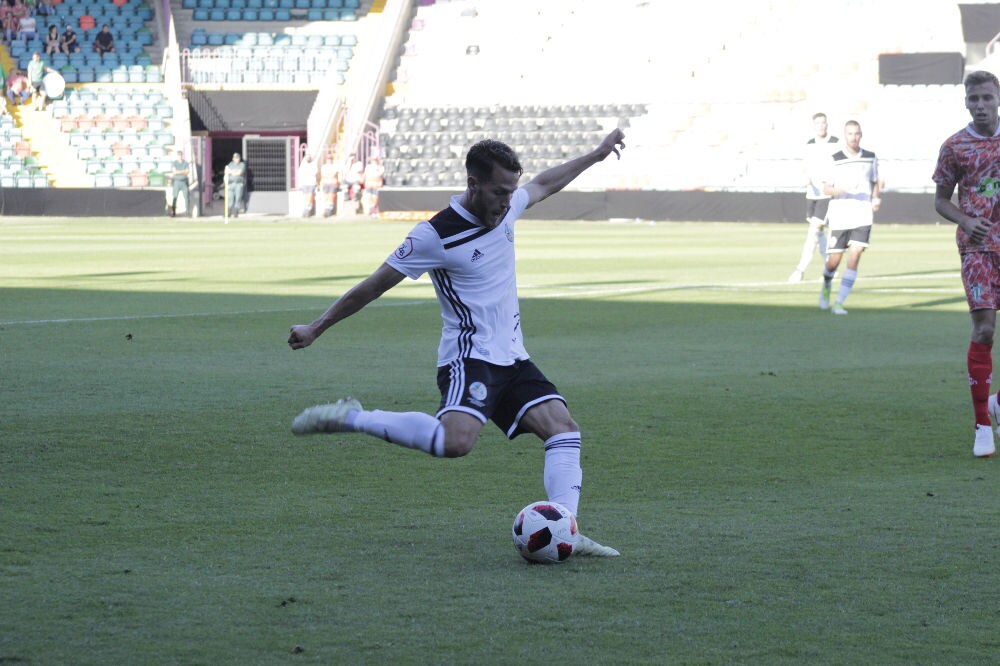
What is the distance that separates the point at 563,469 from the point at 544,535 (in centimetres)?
41

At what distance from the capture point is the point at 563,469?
559 cm

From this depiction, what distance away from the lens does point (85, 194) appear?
44750mm

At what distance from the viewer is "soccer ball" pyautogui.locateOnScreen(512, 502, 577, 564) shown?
525cm

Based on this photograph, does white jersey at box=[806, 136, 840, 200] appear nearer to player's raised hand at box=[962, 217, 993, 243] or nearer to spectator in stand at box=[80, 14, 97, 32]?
player's raised hand at box=[962, 217, 993, 243]

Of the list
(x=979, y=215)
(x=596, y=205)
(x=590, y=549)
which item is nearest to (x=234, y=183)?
(x=596, y=205)

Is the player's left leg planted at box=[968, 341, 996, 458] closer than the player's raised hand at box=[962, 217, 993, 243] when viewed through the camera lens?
No

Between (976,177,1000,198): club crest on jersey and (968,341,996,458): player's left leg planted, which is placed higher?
(976,177,1000,198): club crest on jersey

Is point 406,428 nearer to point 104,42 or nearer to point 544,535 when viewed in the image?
point 544,535

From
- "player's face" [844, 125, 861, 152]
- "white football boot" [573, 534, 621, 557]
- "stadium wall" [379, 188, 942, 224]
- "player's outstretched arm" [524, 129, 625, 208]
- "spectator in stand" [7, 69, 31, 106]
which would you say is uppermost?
"player's outstretched arm" [524, 129, 625, 208]

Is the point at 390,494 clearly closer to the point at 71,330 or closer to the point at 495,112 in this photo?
the point at 71,330

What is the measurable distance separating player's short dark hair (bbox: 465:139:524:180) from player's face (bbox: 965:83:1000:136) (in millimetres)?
3114

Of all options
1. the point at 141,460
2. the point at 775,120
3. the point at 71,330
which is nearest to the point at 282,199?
the point at 775,120

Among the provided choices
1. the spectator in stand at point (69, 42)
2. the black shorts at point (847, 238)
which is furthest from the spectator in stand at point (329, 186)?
the black shorts at point (847, 238)

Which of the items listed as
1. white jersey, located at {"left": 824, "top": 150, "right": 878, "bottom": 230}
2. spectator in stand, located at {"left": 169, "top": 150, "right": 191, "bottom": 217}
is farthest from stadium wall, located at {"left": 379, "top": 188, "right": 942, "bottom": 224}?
white jersey, located at {"left": 824, "top": 150, "right": 878, "bottom": 230}
